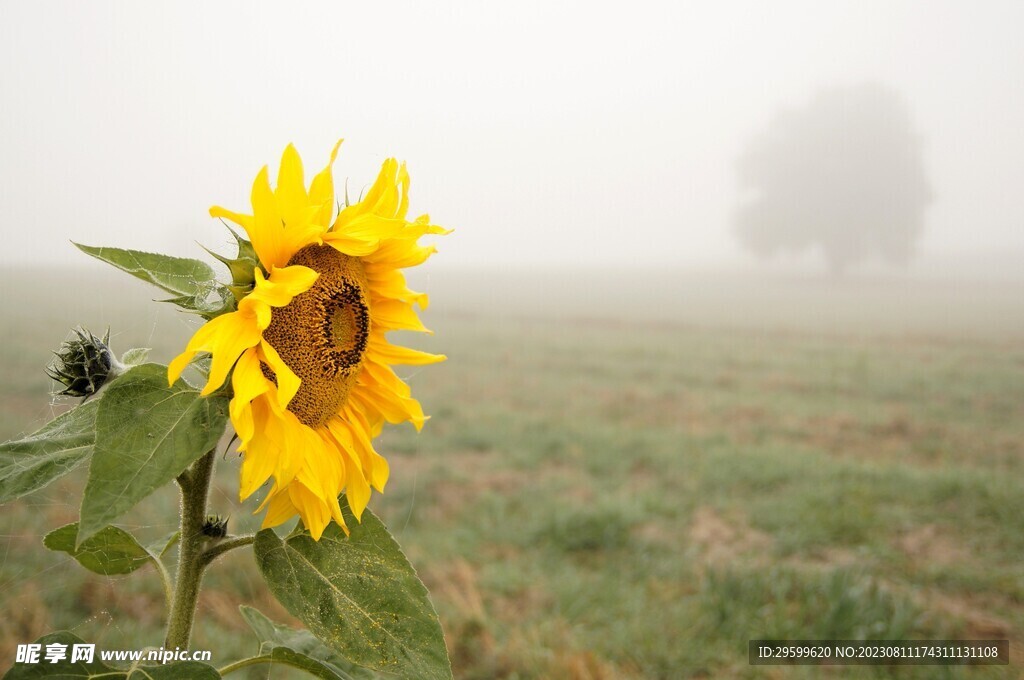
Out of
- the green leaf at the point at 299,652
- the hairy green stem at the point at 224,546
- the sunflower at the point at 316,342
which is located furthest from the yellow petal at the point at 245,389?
the green leaf at the point at 299,652

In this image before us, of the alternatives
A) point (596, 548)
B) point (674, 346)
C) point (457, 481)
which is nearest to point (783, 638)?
point (596, 548)

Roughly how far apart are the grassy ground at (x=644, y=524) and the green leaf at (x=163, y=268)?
0.36ft

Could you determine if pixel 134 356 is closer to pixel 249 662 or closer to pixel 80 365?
pixel 80 365

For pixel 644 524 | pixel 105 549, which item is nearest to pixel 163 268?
pixel 105 549

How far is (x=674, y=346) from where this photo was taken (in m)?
13.7

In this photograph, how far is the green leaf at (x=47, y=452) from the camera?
528 mm

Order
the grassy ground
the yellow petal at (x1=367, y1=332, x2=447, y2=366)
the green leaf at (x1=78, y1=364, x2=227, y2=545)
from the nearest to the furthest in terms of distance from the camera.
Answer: the green leaf at (x1=78, y1=364, x2=227, y2=545)
the yellow petal at (x1=367, y1=332, x2=447, y2=366)
the grassy ground

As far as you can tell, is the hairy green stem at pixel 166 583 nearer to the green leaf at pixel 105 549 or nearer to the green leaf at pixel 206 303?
the green leaf at pixel 105 549

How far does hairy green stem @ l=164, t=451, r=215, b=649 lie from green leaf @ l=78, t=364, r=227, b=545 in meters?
0.09

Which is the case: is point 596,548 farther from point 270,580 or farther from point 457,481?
point 270,580

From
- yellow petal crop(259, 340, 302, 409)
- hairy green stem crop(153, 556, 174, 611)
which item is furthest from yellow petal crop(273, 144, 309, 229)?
hairy green stem crop(153, 556, 174, 611)

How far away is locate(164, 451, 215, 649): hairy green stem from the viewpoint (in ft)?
1.98

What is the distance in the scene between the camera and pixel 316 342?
24.9 inches

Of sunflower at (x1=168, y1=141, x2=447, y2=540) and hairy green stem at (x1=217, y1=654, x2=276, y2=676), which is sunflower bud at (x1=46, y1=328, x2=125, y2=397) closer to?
sunflower at (x1=168, y1=141, x2=447, y2=540)
